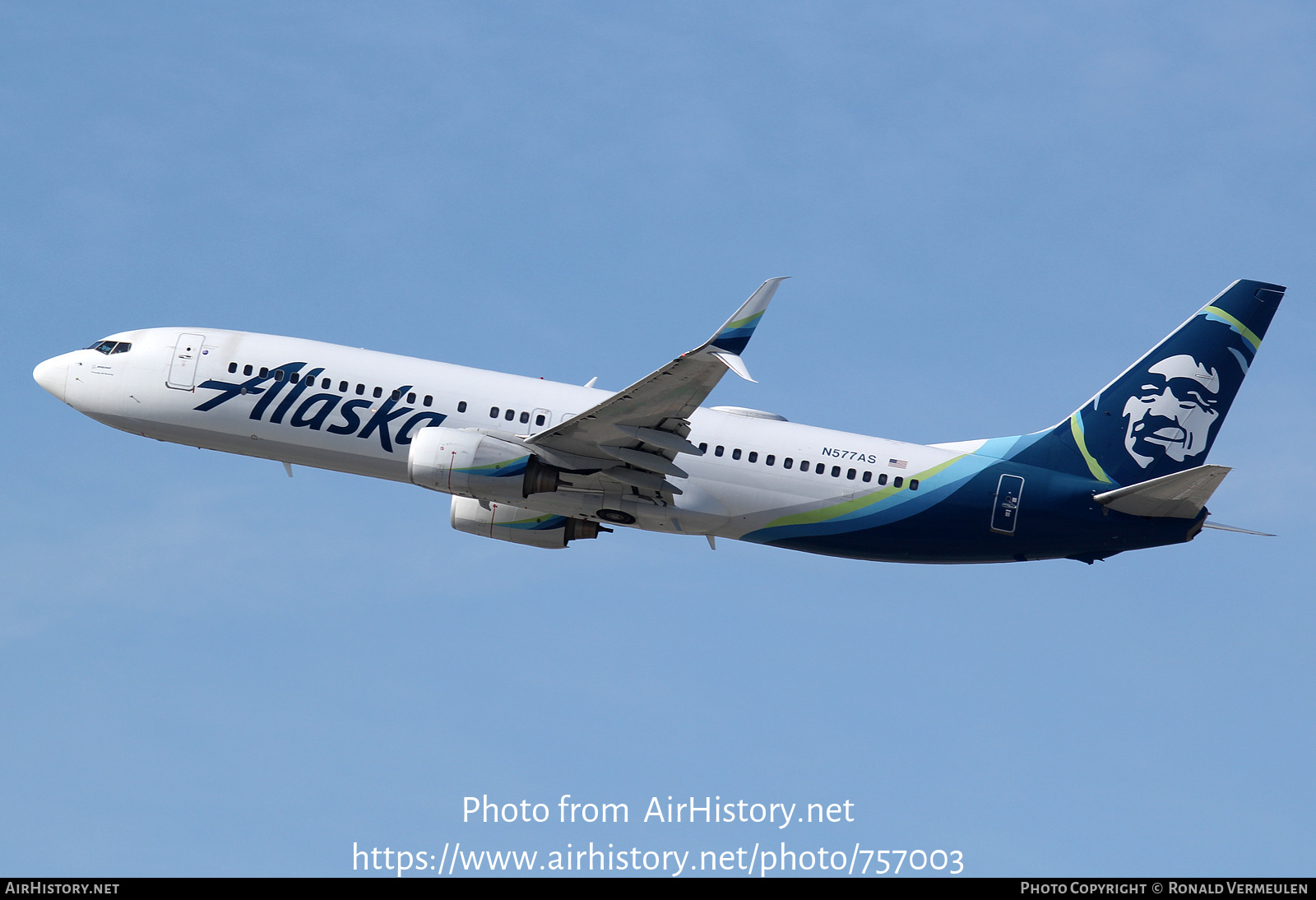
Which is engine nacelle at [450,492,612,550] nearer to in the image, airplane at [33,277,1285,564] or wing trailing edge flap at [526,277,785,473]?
airplane at [33,277,1285,564]

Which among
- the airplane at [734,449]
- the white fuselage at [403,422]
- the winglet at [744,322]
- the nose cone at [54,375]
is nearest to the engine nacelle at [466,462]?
the airplane at [734,449]

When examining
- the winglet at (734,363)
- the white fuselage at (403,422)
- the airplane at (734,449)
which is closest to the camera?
the winglet at (734,363)

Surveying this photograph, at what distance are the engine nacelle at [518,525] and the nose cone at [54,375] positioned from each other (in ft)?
40.1

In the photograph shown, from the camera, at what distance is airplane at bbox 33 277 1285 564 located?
3738 cm

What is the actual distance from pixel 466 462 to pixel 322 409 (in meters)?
5.35

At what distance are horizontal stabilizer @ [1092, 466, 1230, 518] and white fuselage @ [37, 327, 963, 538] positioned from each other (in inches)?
179

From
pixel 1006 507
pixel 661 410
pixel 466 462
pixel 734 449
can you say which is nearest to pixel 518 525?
pixel 466 462

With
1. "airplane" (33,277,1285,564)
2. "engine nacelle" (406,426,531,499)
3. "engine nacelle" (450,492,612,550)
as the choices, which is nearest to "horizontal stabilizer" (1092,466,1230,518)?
"airplane" (33,277,1285,564)

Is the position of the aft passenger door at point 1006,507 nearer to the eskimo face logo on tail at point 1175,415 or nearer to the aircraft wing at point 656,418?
the eskimo face logo on tail at point 1175,415

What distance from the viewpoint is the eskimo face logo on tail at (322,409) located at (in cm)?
3897

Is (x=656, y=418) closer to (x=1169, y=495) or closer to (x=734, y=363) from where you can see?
(x=734, y=363)

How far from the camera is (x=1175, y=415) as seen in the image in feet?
129

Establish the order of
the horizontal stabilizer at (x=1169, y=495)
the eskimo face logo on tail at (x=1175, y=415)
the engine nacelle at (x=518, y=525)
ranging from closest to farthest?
the horizontal stabilizer at (x=1169, y=495) < the eskimo face logo on tail at (x=1175, y=415) < the engine nacelle at (x=518, y=525)
